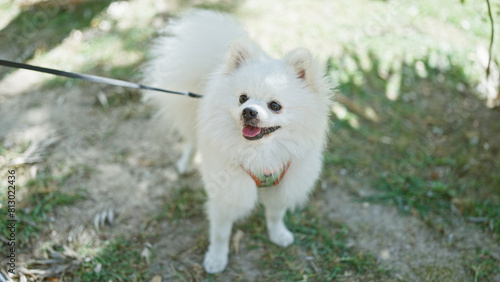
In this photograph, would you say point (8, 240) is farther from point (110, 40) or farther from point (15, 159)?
point (110, 40)

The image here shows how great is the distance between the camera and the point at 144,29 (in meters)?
4.81

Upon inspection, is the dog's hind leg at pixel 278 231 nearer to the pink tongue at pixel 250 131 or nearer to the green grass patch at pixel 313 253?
the green grass patch at pixel 313 253

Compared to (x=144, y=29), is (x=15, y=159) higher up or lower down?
lower down

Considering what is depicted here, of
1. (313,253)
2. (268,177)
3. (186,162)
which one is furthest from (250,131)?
(186,162)

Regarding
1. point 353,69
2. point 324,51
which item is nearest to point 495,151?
point 353,69

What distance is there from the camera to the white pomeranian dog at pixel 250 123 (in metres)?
1.95

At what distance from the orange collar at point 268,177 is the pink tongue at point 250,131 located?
0.99 ft

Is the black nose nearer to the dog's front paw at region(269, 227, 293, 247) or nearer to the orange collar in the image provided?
the orange collar

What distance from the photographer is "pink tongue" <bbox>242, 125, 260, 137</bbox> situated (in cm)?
190

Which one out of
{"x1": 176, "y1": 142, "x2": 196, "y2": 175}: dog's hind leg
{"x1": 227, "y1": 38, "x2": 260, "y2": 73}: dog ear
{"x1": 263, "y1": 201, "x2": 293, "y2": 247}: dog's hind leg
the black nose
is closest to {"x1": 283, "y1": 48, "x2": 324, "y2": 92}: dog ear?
{"x1": 227, "y1": 38, "x2": 260, "y2": 73}: dog ear

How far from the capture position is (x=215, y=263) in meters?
2.53

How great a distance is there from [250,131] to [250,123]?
3.1 inches

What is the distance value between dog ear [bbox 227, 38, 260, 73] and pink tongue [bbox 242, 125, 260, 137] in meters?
0.41

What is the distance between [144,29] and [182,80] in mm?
2642
